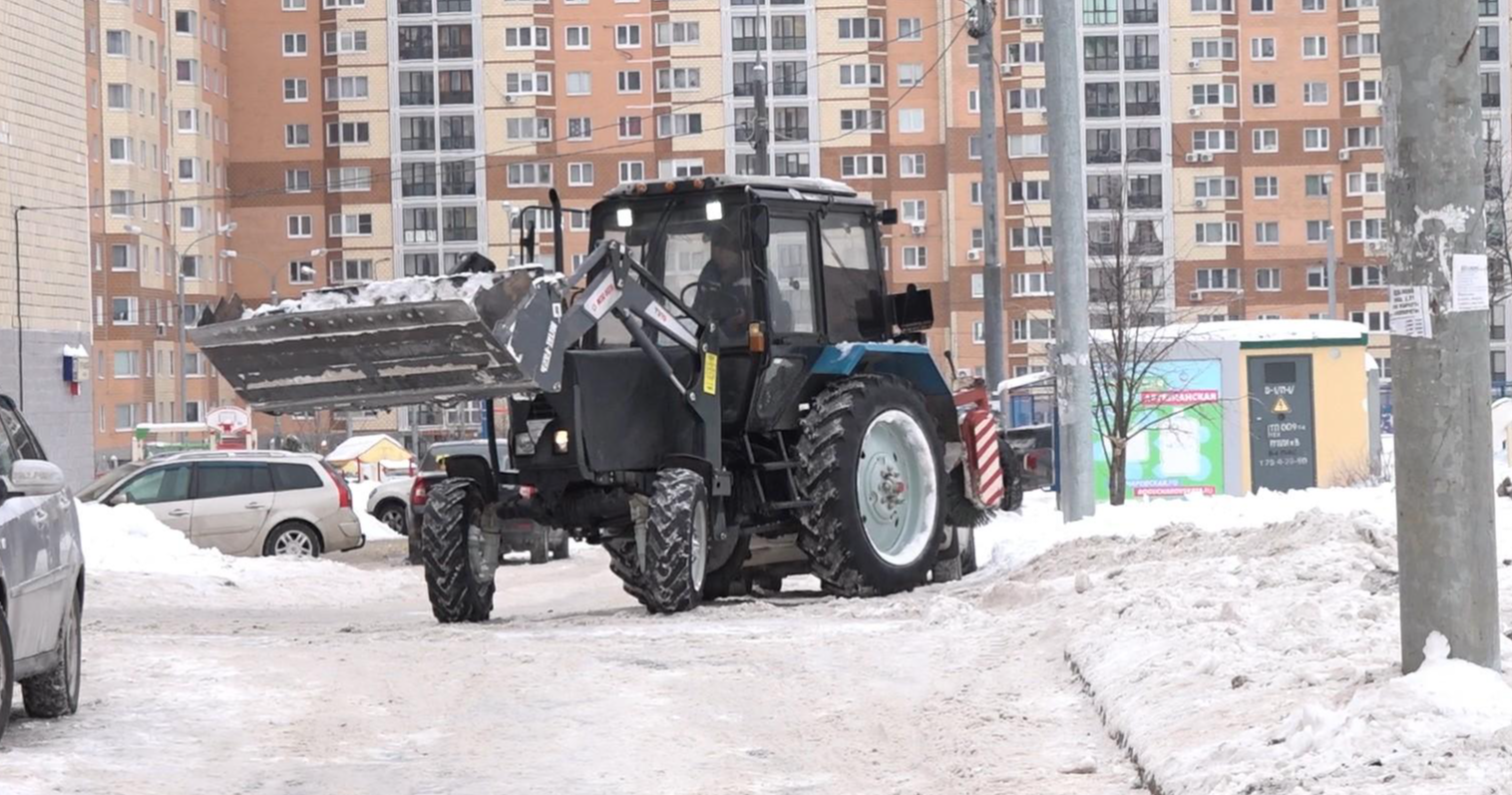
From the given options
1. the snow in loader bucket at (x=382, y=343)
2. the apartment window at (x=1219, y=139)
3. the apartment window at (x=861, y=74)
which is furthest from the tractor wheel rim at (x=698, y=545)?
the apartment window at (x=1219, y=139)

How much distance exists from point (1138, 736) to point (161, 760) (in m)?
3.71

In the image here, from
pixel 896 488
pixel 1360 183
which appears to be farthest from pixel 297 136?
pixel 896 488

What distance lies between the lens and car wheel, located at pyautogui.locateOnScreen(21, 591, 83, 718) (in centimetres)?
1017

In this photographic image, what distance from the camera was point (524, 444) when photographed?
15.8 meters

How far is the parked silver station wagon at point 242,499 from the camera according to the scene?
2975cm

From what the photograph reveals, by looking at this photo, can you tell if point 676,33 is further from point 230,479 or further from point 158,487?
point 158,487

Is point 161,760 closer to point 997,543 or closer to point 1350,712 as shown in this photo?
point 1350,712

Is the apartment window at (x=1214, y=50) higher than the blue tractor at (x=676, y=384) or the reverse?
higher

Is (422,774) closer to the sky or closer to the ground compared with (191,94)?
closer to the ground

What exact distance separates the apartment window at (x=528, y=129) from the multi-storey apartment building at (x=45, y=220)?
5961 centimetres

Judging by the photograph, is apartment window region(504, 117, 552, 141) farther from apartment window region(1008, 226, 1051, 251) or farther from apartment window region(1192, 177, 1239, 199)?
apartment window region(1192, 177, 1239, 199)

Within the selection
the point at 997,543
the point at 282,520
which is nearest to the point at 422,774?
the point at 997,543

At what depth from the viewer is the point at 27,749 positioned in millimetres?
9281

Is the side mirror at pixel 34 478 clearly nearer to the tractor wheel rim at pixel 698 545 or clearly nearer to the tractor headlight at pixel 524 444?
the tractor wheel rim at pixel 698 545
